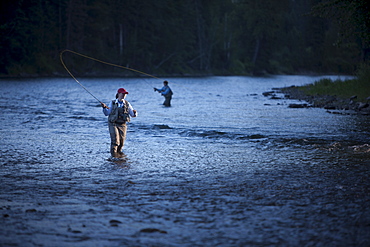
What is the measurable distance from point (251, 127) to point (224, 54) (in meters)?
94.4

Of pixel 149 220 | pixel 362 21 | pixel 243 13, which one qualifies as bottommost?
pixel 149 220

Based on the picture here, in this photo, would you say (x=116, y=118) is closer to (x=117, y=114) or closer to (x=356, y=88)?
(x=117, y=114)

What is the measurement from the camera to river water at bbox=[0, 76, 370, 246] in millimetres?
5352

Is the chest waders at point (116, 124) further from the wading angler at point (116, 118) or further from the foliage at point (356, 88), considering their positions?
the foliage at point (356, 88)

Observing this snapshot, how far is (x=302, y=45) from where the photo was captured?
12638 centimetres

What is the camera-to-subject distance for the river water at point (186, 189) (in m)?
5.35

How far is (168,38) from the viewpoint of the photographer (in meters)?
95.2

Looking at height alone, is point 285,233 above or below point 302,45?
below

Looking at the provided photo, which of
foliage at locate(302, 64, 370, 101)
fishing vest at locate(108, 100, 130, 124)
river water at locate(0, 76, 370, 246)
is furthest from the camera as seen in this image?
foliage at locate(302, 64, 370, 101)

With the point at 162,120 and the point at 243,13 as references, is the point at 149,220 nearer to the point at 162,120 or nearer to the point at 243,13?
the point at 162,120

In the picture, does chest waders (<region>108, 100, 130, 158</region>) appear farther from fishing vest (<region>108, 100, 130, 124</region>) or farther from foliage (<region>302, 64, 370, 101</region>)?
foliage (<region>302, 64, 370, 101</region>)

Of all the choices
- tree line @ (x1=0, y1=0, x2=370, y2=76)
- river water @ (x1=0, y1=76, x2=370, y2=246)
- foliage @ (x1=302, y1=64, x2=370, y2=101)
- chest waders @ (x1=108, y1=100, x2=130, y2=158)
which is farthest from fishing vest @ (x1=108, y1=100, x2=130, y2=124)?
tree line @ (x1=0, y1=0, x2=370, y2=76)

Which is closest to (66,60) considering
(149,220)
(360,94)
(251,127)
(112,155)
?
(360,94)

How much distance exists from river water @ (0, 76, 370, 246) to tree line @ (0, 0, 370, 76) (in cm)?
4170
